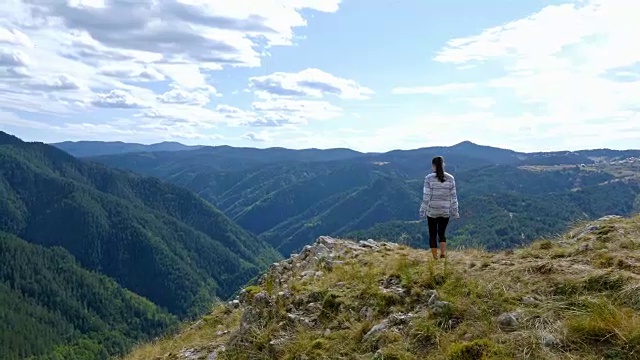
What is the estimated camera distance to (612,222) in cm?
1223

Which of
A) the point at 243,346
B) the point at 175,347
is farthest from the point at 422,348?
the point at 175,347

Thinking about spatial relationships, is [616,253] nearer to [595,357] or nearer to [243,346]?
[595,357]

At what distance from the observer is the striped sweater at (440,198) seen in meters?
11.7

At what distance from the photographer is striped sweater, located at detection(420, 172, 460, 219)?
11742 millimetres

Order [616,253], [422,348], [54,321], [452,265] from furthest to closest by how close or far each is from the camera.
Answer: [54,321] → [452,265] → [616,253] → [422,348]

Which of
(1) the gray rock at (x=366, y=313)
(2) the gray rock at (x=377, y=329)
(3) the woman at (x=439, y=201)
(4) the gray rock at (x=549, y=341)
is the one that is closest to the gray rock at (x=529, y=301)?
(4) the gray rock at (x=549, y=341)

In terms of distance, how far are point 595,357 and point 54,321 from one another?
22696 centimetres

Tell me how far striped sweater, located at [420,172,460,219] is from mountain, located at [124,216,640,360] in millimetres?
1044

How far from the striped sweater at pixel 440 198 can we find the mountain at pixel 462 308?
41.1 inches

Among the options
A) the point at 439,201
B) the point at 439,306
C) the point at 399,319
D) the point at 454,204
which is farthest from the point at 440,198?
the point at 399,319

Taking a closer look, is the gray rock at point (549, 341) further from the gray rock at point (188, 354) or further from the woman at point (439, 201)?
the gray rock at point (188, 354)

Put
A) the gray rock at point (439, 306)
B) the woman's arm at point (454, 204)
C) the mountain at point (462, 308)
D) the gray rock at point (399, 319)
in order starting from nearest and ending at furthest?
1. the mountain at point (462, 308)
2. the gray rock at point (439, 306)
3. the gray rock at point (399, 319)
4. the woman's arm at point (454, 204)

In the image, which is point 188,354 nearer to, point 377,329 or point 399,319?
point 377,329

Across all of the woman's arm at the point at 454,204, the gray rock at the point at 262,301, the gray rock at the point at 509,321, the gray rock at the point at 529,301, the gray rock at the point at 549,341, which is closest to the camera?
the gray rock at the point at 549,341
